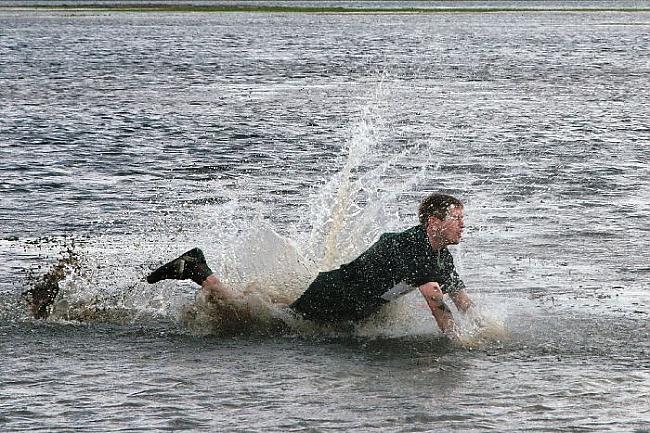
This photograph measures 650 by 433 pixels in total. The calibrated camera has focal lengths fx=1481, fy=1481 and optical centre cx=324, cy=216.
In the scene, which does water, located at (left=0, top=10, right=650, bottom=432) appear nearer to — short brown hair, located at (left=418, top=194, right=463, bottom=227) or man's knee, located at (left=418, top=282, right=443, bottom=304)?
man's knee, located at (left=418, top=282, right=443, bottom=304)

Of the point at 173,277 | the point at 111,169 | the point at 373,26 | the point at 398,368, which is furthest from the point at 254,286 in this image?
the point at 373,26

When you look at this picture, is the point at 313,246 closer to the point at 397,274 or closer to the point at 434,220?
the point at 397,274

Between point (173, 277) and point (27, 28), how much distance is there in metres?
69.0

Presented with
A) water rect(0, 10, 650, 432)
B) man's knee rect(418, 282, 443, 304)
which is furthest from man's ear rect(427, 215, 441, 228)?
water rect(0, 10, 650, 432)

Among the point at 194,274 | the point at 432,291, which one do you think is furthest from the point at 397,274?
the point at 194,274

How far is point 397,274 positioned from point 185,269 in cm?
165

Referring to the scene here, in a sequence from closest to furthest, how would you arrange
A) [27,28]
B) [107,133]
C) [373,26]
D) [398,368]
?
[398,368] → [107,133] → [27,28] → [373,26]

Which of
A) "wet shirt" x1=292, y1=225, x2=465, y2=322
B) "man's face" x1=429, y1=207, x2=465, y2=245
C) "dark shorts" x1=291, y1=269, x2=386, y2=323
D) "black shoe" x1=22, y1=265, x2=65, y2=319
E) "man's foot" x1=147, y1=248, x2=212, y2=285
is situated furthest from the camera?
"black shoe" x1=22, y1=265, x2=65, y2=319

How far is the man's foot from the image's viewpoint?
11047 mm

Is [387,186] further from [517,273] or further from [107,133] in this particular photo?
[107,133]

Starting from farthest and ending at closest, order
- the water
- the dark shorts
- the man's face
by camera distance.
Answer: the dark shorts
the man's face
the water

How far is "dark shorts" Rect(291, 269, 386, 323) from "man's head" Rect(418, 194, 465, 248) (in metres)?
0.68

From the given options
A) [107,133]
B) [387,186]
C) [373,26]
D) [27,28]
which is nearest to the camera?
[387,186]

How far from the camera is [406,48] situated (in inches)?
2328
